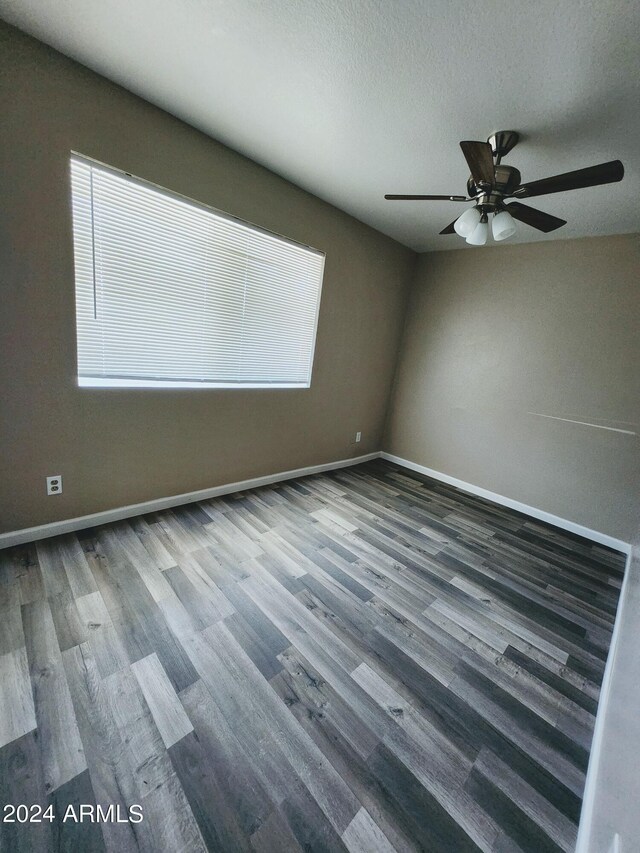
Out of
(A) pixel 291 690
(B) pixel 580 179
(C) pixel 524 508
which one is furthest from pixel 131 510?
(C) pixel 524 508

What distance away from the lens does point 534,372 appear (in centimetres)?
321

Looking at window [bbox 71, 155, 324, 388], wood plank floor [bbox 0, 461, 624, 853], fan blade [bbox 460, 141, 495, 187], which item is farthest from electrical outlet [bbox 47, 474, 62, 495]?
fan blade [bbox 460, 141, 495, 187]

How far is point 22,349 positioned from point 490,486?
417cm

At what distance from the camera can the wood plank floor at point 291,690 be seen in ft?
3.24

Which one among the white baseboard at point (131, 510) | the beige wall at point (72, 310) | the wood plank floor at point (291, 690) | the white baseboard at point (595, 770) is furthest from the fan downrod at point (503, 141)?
the white baseboard at point (131, 510)

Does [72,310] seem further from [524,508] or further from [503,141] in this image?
[524,508]

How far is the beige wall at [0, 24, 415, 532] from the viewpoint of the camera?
1.66 meters

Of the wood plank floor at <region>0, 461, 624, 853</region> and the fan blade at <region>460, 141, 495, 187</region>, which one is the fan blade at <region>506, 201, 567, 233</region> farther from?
the wood plank floor at <region>0, 461, 624, 853</region>

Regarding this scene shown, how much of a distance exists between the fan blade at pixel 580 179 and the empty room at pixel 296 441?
14 mm

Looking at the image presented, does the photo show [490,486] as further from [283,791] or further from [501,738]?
[283,791]

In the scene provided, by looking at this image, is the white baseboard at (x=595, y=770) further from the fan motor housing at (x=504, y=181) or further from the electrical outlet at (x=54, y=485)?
the electrical outlet at (x=54, y=485)

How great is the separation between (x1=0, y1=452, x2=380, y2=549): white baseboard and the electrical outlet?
0.21 metres

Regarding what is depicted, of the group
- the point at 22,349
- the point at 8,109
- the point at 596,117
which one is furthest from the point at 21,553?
the point at 596,117

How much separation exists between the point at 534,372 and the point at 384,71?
109 inches
